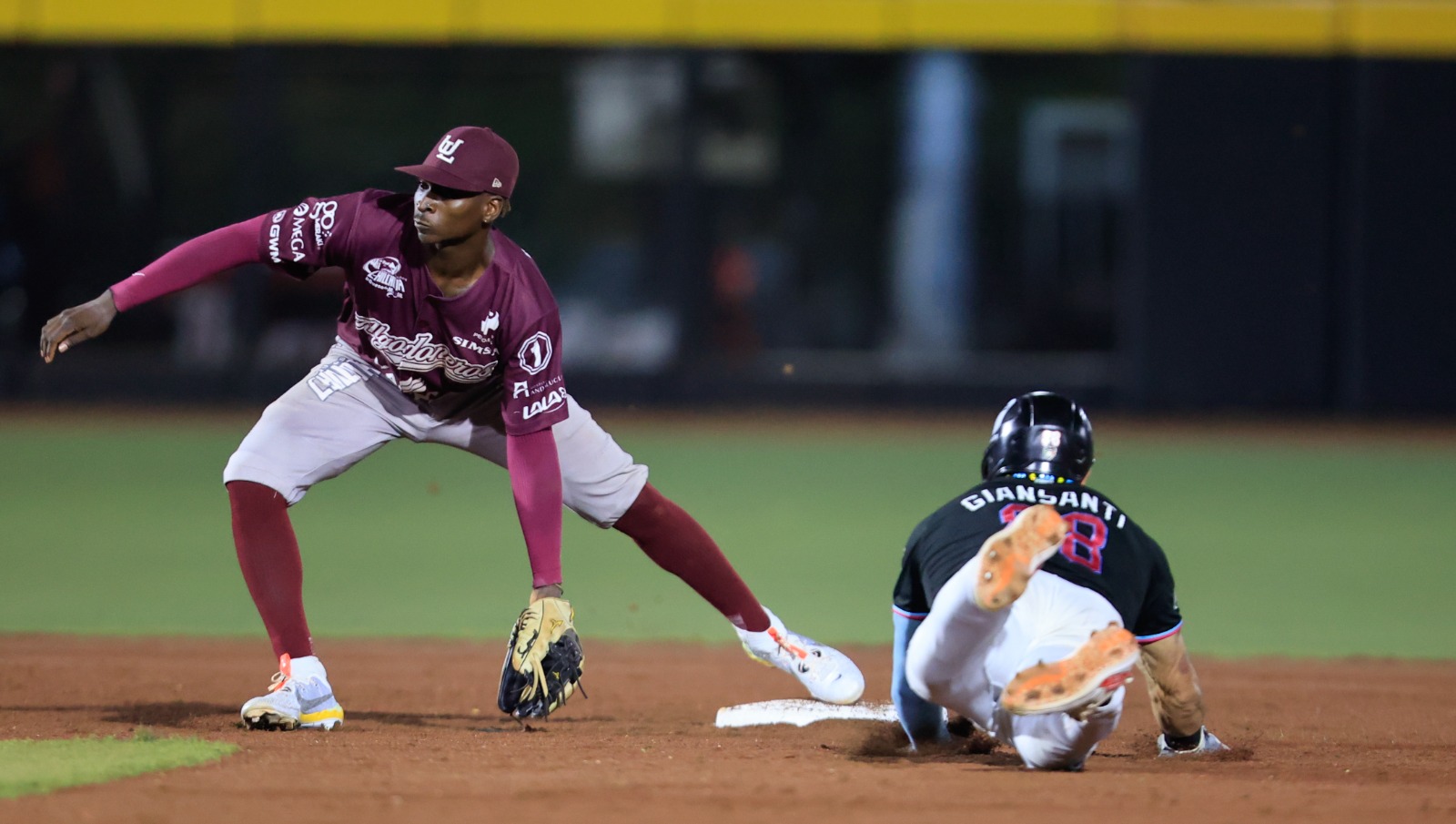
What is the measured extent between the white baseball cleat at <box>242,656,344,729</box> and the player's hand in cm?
113

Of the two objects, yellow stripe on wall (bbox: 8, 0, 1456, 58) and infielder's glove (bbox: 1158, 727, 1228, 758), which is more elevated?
yellow stripe on wall (bbox: 8, 0, 1456, 58)

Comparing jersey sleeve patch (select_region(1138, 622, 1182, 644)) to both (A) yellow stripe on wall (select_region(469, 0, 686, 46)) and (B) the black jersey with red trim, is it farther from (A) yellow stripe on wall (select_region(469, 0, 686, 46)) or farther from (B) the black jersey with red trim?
(A) yellow stripe on wall (select_region(469, 0, 686, 46))

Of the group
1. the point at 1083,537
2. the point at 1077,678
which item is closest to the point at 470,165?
the point at 1083,537

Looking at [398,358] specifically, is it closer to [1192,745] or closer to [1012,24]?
[1192,745]

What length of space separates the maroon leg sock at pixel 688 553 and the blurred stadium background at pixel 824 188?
1006cm

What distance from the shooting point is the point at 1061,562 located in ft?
14.0

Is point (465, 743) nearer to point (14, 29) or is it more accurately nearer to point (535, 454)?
point (535, 454)

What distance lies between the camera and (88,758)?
426 cm

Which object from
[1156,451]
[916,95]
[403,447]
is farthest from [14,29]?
[1156,451]

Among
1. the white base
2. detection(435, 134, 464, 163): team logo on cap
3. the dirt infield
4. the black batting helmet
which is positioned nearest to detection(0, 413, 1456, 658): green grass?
the dirt infield

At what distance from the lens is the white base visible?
541 cm

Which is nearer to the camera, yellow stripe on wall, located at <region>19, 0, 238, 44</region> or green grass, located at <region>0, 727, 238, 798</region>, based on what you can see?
green grass, located at <region>0, 727, 238, 798</region>

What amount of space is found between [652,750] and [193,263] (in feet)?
6.58

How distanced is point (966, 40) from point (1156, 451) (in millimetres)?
4982
